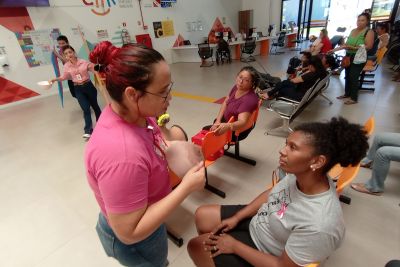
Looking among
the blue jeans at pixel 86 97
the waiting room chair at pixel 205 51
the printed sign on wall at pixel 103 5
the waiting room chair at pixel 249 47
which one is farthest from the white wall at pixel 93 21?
the blue jeans at pixel 86 97

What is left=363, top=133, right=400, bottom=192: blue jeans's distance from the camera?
1938 mm

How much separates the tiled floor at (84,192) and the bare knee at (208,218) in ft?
1.26

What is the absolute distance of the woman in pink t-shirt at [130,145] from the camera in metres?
0.65

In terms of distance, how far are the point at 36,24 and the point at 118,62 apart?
21.9 feet

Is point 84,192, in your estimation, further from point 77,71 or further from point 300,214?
point 300,214

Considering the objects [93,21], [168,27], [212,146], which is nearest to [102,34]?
[93,21]

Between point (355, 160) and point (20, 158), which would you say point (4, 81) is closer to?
point (20, 158)

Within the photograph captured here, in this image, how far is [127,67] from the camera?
2.17 feet

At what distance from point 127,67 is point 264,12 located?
1188 centimetres

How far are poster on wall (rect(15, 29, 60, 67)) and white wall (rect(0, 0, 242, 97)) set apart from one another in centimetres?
10

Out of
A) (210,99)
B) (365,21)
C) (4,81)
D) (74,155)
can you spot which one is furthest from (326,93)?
(4,81)

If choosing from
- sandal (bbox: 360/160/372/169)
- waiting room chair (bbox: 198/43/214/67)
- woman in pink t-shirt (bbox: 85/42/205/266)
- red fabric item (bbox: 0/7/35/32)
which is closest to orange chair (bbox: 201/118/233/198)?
woman in pink t-shirt (bbox: 85/42/205/266)

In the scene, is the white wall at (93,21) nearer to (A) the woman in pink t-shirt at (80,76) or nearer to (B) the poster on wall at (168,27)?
(B) the poster on wall at (168,27)

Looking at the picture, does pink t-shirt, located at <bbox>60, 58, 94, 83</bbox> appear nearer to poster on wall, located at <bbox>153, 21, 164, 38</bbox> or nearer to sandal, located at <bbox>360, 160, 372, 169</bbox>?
sandal, located at <bbox>360, 160, 372, 169</bbox>
